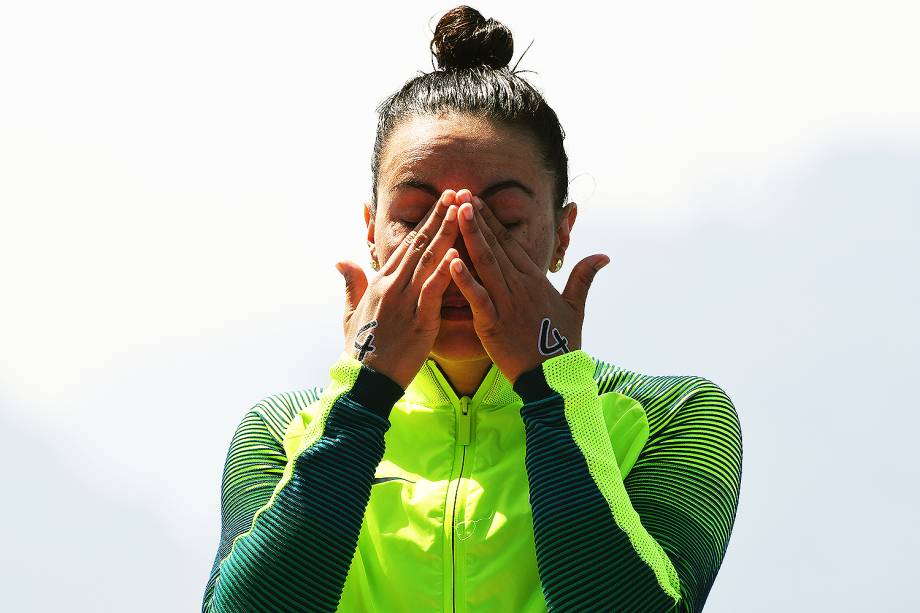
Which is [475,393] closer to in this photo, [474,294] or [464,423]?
[464,423]

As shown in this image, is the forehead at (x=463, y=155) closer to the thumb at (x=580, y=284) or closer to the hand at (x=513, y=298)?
the hand at (x=513, y=298)

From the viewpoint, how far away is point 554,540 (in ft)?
13.6

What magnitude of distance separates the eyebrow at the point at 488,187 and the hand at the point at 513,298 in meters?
0.07

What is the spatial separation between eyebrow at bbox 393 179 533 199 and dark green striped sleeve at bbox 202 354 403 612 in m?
0.84

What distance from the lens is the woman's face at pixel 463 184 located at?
489 centimetres

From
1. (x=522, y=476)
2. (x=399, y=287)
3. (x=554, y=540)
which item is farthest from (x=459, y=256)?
(x=554, y=540)

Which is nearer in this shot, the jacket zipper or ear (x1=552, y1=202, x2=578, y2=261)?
the jacket zipper

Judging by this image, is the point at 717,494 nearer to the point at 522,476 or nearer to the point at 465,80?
the point at 522,476

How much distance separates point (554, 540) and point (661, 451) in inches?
30.2

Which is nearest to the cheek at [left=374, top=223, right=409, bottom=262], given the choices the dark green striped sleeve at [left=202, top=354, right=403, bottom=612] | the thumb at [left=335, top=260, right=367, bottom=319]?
the thumb at [left=335, top=260, right=367, bottom=319]

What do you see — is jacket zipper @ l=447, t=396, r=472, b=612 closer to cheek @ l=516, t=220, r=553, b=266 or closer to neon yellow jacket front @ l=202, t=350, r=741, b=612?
neon yellow jacket front @ l=202, t=350, r=741, b=612

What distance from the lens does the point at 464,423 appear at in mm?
4848

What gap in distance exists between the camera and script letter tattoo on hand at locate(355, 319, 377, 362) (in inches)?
181

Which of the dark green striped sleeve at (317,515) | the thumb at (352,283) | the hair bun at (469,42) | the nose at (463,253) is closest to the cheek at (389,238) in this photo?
the thumb at (352,283)
